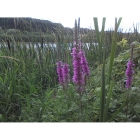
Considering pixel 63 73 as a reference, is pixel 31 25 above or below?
above

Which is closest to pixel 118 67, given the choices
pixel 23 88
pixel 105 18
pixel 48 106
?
pixel 105 18

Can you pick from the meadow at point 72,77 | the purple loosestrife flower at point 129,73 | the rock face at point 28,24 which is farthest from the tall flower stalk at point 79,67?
the rock face at point 28,24

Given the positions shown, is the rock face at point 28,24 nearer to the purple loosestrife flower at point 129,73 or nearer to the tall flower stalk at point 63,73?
the tall flower stalk at point 63,73

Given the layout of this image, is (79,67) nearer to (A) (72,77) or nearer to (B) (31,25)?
(A) (72,77)

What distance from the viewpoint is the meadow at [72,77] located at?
37.9 inches

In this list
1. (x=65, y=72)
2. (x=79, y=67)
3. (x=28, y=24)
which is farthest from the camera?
(x=28, y=24)

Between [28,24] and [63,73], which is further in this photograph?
[28,24]

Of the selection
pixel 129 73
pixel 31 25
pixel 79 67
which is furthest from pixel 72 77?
pixel 31 25

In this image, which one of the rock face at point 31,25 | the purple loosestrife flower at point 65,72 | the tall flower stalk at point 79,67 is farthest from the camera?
the rock face at point 31,25

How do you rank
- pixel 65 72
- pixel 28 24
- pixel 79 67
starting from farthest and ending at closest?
1. pixel 28 24
2. pixel 65 72
3. pixel 79 67

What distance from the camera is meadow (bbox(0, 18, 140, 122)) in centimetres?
96

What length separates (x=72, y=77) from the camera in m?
1.08

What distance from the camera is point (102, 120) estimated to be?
96 centimetres
